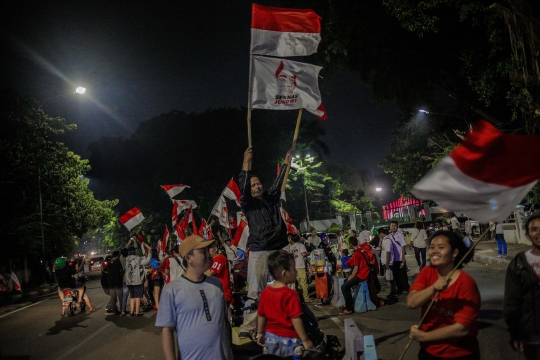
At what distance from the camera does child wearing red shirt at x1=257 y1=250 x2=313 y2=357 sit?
12.9 ft

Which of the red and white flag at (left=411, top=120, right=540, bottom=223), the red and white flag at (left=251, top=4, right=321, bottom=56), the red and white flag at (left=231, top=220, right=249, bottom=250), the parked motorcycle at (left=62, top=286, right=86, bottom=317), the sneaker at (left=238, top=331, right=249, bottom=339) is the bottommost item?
the parked motorcycle at (left=62, top=286, right=86, bottom=317)

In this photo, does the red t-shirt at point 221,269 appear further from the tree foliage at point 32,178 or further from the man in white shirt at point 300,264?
the tree foliage at point 32,178

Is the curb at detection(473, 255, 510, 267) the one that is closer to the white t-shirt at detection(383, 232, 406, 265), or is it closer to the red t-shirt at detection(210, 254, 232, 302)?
the white t-shirt at detection(383, 232, 406, 265)

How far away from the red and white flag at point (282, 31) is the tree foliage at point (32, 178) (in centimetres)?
2019

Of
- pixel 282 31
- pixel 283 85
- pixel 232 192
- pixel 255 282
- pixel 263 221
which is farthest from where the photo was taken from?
pixel 232 192

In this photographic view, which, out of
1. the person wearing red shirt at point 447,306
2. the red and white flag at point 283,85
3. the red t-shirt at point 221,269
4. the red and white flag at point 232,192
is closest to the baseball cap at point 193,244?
the person wearing red shirt at point 447,306

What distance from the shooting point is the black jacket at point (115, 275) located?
13023mm

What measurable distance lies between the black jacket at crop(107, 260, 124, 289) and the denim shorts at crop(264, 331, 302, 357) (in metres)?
10.1

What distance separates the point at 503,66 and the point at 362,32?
4.83 meters

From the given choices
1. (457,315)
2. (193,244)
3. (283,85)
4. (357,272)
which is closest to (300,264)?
(357,272)

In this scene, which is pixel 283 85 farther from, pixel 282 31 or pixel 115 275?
pixel 115 275

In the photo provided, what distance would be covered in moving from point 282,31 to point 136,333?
23.6 feet

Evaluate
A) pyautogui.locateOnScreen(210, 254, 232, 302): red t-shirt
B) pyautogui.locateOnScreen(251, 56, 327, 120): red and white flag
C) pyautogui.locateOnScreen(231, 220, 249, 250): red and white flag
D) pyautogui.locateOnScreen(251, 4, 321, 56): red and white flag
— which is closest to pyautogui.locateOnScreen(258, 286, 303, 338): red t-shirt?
pyautogui.locateOnScreen(210, 254, 232, 302): red t-shirt

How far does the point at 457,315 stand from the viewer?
3080 mm
